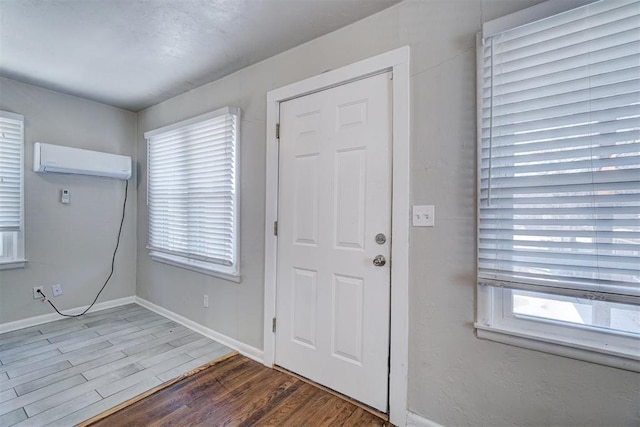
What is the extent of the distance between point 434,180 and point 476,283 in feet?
1.86

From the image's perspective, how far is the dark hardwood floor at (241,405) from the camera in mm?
1695

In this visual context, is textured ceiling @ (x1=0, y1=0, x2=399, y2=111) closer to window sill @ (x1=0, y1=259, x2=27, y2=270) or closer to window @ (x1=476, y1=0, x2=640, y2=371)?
window @ (x1=476, y1=0, x2=640, y2=371)

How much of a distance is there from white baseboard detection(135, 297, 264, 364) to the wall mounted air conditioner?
5.21 feet

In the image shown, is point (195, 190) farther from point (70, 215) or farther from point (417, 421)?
point (417, 421)

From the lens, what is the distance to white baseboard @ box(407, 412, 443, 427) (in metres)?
1.59

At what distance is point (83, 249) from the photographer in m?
3.29

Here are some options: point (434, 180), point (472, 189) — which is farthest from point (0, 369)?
point (472, 189)

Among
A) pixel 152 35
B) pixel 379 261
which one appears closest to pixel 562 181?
pixel 379 261

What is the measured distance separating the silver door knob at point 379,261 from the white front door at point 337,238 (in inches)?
0.5

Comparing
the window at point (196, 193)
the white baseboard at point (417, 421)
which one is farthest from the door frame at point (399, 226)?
the window at point (196, 193)

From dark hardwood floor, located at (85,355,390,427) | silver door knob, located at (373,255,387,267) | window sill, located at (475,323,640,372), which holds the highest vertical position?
silver door knob, located at (373,255,387,267)

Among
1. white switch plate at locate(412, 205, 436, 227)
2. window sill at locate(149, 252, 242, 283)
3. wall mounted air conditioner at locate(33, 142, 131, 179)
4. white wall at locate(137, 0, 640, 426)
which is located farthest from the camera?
wall mounted air conditioner at locate(33, 142, 131, 179)

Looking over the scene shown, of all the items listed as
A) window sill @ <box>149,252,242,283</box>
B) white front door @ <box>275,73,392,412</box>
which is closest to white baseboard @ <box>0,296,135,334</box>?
window sill @ <box>149,252,242,283</box>

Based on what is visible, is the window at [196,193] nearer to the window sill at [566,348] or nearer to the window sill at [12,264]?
the window sill at [12,264]
